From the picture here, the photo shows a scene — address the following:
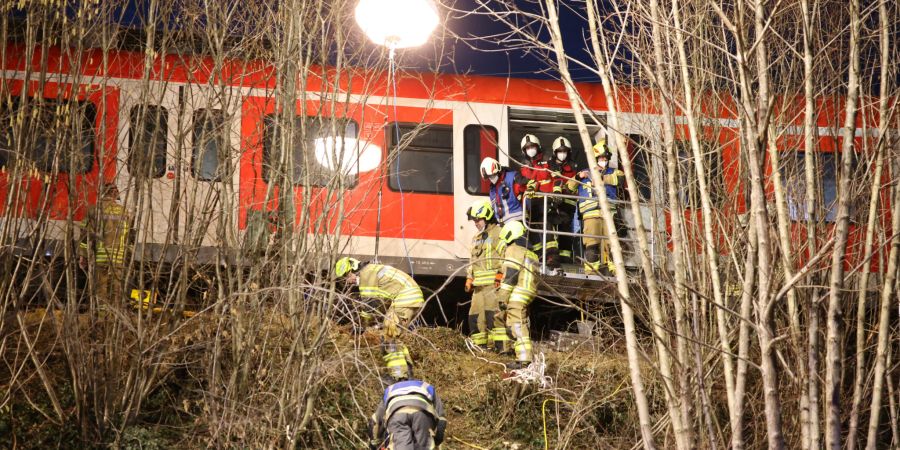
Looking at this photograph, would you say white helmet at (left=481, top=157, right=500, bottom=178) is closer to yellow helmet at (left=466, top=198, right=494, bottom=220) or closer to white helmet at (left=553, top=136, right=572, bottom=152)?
yellow helmet at (left=466, top=198, right=494, bottom=220)

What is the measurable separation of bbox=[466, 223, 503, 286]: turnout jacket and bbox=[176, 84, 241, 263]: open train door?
2.68 metres

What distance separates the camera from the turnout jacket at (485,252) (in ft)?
31.7

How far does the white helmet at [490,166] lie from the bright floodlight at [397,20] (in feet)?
9.12

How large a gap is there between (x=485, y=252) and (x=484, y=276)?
35 centimetres

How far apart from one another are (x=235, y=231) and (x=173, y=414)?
72.5 inches

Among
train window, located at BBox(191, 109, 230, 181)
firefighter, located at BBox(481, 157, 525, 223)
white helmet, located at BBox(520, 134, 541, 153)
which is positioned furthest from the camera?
white helmet, located at BBox(520, 134, 541, 153)

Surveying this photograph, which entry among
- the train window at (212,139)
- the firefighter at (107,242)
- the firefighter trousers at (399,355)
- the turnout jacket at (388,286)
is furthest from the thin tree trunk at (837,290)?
the firefighter at (107,242)

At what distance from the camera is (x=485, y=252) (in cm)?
966

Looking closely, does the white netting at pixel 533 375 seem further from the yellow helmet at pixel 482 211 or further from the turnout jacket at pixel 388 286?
the yellow helmet at pixel 482 211

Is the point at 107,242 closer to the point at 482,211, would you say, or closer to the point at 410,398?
the point at 410,398

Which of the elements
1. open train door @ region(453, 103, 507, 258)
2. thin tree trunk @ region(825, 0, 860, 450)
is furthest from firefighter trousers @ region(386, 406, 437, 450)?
open train door @ region(453, 103, 507, 258)

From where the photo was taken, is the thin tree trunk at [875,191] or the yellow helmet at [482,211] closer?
the thin tree trunk at [875,191]

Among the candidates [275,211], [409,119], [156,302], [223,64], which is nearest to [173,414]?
[156,302]

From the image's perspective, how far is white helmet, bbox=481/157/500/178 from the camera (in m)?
9.95
